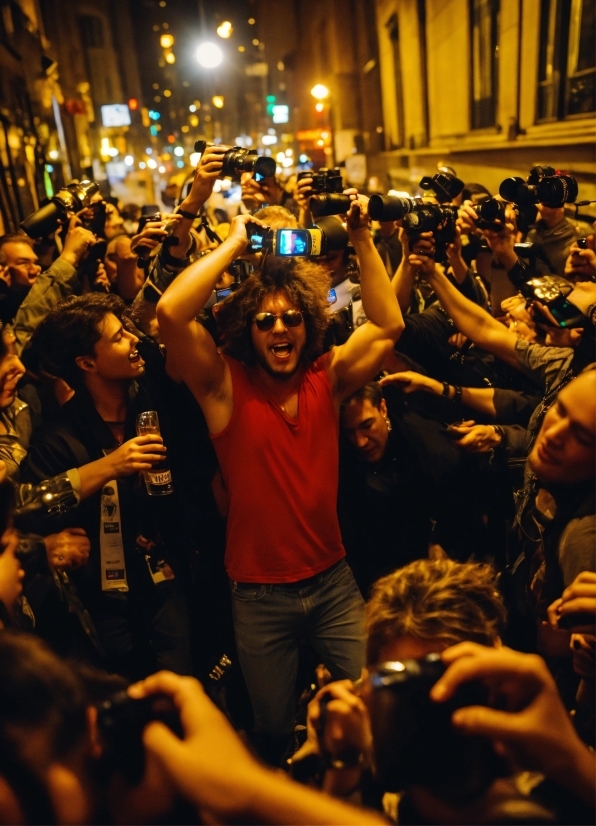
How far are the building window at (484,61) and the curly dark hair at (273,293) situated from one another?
8.53 m

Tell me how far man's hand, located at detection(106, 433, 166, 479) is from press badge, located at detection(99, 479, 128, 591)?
278 mm

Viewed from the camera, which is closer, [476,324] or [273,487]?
[273,487]

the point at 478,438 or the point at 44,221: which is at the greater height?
the point at 44,221

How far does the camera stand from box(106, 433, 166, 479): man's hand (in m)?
2.41

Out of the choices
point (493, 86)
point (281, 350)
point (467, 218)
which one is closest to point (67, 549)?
point (281, 350)

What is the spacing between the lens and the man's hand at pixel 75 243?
3985 millimetres

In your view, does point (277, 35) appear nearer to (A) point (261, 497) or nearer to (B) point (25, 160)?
(B) point (25, 160)

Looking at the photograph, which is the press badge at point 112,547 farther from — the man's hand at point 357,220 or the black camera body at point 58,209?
the black camera body at point 58,209

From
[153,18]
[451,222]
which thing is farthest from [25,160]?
[153,18]

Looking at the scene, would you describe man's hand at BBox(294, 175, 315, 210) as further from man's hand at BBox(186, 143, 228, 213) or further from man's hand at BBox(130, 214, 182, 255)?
man's hand at BBox(130, 214, 182, 255)

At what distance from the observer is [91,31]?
36375 mm

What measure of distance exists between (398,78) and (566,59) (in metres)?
11.2

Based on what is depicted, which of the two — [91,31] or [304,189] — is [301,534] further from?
[91,31]

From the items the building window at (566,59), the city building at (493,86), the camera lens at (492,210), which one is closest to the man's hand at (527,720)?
the camera lens at (492,210)
